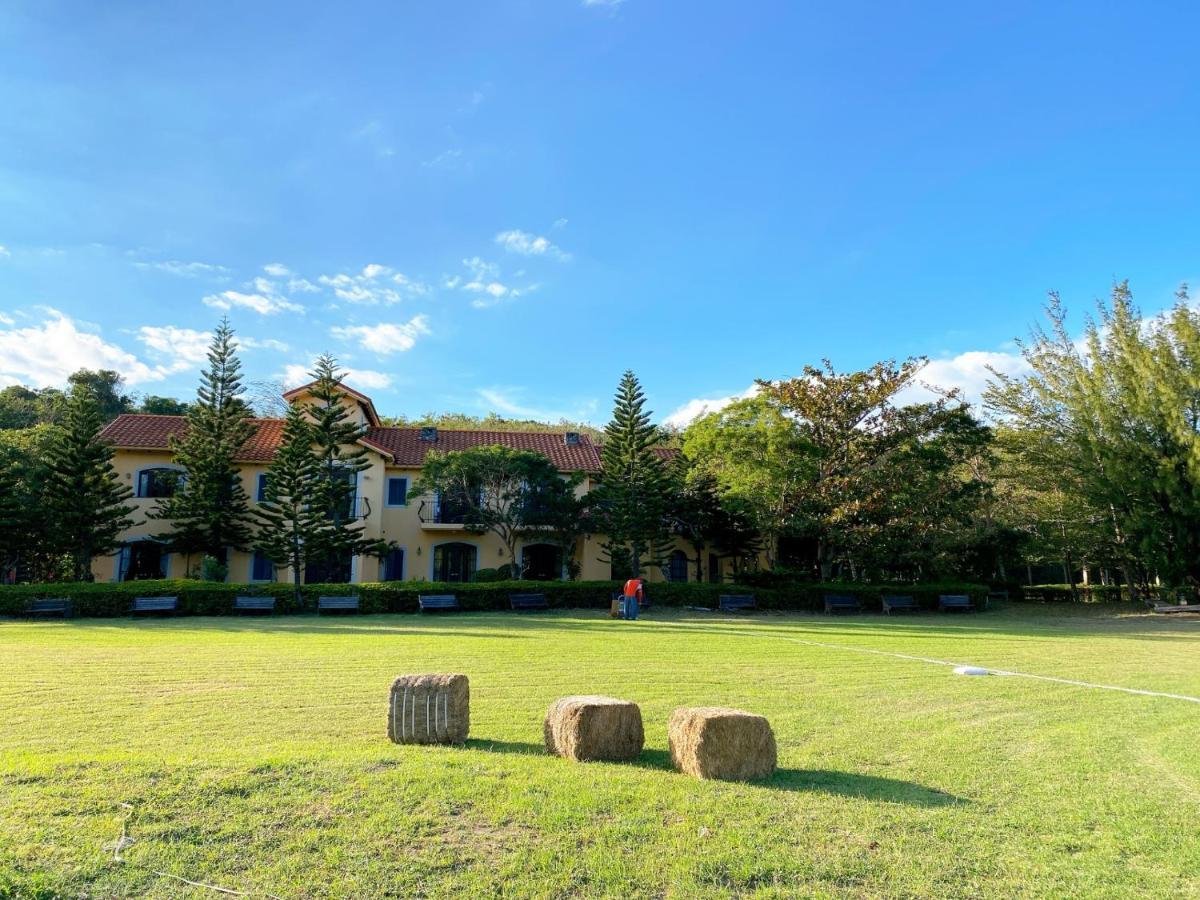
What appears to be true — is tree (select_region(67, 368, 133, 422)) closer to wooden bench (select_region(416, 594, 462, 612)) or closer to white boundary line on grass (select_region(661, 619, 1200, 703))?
wooden bench (select_region(416, 594, 462, 612))

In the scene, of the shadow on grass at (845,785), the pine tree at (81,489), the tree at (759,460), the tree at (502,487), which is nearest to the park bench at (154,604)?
the pine tree at (81,489)

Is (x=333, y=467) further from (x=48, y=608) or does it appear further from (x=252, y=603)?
(x=48, y=608)

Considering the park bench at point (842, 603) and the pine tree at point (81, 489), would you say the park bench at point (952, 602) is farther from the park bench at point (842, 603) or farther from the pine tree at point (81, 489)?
the pine tree at point (81, 489)

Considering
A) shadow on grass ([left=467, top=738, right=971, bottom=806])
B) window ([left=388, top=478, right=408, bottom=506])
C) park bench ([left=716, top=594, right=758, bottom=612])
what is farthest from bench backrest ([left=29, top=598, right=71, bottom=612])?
shadow on grass ([left=467, top=738, right=971, bottom=806])

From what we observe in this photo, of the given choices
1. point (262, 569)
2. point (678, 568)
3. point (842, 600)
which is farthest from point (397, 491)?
point (842, 600)

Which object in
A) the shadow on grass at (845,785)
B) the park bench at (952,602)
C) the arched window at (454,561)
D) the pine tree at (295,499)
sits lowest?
the park bench at (952,602)

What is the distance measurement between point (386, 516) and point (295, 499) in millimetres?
6013

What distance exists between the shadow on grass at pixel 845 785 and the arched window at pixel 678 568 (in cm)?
2660

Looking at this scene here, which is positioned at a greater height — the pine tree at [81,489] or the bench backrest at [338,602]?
the pine tree at [81,489]

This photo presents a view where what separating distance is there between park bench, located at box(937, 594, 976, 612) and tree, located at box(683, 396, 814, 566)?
5.40 m

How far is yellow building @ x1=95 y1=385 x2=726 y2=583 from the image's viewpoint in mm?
27812

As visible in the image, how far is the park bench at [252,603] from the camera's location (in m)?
21.2

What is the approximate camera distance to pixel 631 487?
2684cm

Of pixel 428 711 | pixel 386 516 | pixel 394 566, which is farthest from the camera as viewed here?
pixel 386 516
